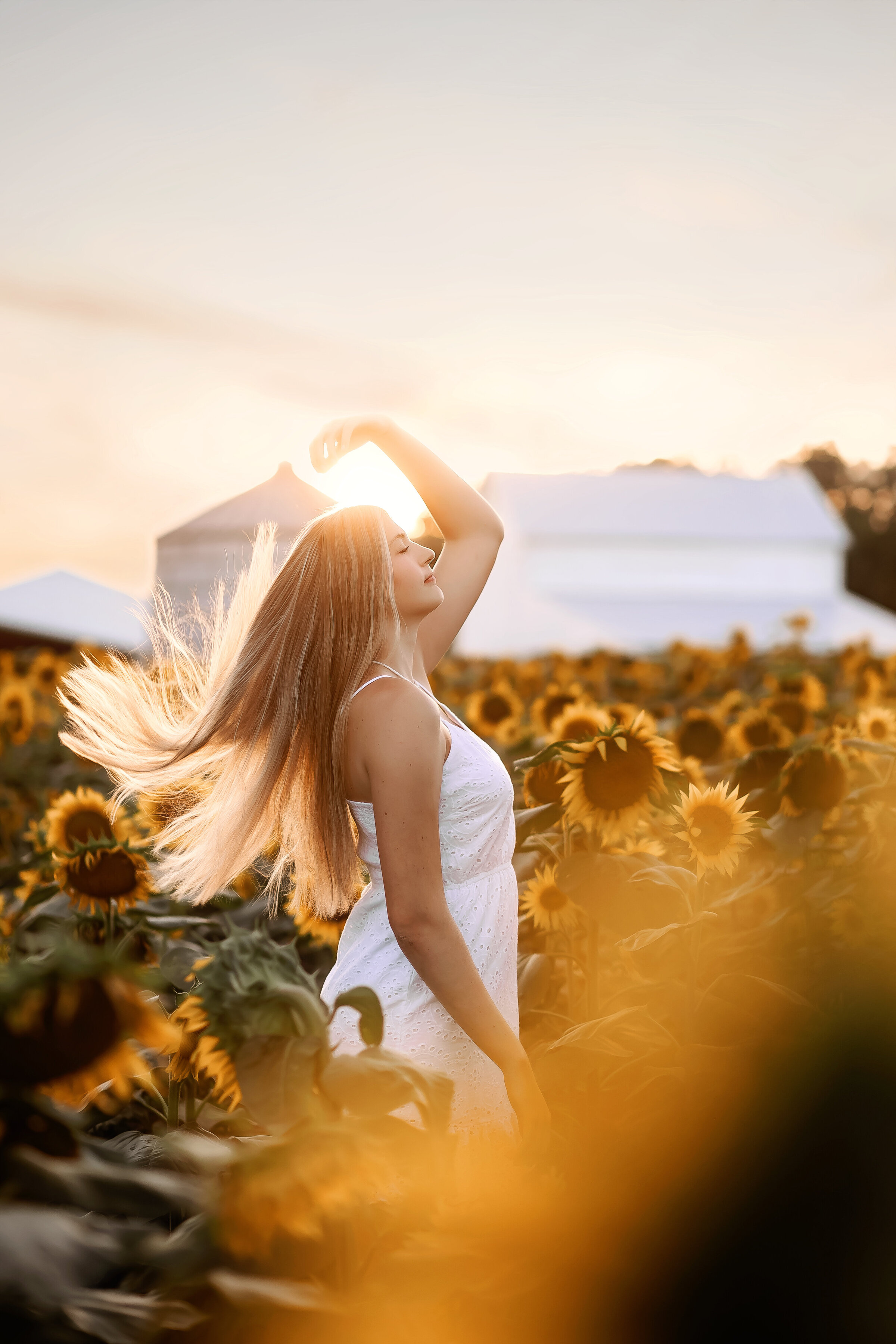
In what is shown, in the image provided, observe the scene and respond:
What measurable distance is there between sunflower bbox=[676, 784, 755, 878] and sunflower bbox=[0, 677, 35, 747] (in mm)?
5260

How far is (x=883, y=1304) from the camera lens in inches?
24.5

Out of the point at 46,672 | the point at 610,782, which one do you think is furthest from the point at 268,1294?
the point at 46,672

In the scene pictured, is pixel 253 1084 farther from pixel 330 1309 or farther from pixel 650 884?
pixel 650 884

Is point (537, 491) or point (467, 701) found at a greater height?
point (537, 491)

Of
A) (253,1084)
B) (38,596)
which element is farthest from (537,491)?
(253,1084)

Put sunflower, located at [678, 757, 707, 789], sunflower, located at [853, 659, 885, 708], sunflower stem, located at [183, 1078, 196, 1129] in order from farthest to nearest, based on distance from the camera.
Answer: sunflower, located at [853, 659, 885, 708], sunflower, located at [678, 757, 707, 789], sunflower stem, located at [183, 1078, 196, 1129]

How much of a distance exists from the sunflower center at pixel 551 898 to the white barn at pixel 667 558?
27.9 metres

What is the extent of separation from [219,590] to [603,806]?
1108 millimetres

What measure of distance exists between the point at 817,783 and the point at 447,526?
1250mm

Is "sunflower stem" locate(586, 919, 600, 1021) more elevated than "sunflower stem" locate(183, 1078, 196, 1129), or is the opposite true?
"sunflower stem" locate(586, 919, 600, 1021)

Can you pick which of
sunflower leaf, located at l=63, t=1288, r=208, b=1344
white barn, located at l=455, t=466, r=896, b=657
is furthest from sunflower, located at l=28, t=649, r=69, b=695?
white barn, located at l=455, t=466, r=896, b=657

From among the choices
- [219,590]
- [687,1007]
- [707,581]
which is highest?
[707,581]

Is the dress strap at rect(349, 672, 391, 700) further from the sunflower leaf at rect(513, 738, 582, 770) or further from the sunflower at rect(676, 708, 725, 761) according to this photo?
the sunflower at rect(676, 708, 725, 761)

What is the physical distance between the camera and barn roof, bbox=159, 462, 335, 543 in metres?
2.87
